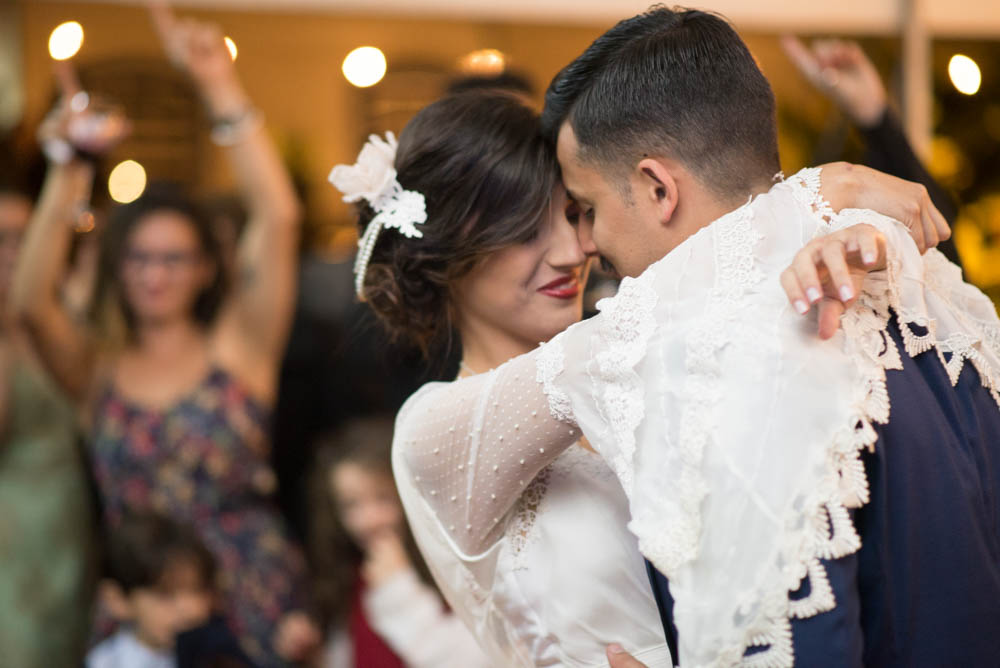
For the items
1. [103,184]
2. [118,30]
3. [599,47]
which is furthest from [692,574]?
[118,30]

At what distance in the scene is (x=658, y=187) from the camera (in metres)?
1.53

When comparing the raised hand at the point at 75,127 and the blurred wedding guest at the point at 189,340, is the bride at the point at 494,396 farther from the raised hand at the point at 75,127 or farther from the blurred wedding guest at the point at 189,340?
the raised hand at the point at 75,127

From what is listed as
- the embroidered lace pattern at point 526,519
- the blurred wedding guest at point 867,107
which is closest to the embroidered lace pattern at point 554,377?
the embroidered lace pattern at point 526,519

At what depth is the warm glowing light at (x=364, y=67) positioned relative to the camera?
5.39 m

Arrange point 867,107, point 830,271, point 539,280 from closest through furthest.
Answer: point 830,271, point 539,280, point 867,107

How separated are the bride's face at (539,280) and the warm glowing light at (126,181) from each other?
3806mm

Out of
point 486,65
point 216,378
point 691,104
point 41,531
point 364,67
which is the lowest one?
point 41,531

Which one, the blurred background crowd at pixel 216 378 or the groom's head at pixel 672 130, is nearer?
the groom's head at pixel 672 130

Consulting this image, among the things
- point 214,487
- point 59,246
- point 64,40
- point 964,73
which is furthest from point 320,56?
point 964,73

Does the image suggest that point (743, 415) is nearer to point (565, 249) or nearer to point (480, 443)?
point (480, 443)

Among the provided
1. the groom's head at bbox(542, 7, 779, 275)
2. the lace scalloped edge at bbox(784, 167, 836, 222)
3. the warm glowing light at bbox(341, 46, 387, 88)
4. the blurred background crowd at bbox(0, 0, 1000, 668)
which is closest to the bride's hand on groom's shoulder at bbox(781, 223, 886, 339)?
the lace scalloped edge at bbox(784, 167, 836, 222)

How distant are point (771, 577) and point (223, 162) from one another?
17.2 ft

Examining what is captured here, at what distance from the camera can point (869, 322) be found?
135 centimetres

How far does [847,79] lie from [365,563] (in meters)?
1.92
